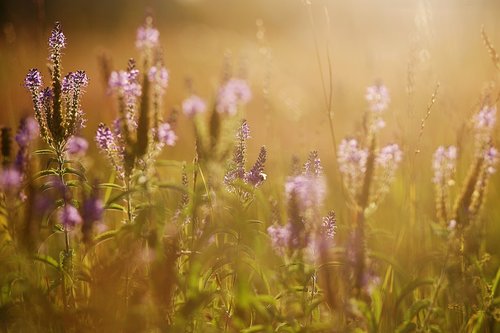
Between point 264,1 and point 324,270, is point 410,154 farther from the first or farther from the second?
point 264,1

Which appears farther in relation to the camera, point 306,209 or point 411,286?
point 411,286

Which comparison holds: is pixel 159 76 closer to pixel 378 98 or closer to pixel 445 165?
pixel 378 98

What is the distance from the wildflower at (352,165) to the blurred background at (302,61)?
0.34 m

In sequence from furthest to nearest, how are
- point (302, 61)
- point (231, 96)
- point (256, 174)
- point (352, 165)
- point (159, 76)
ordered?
point (302, 61) < point (256, 174) < point (159, 76) < point (231, 96) < point (352, 165)

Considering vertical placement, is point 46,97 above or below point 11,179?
above

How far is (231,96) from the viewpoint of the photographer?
4.69ft

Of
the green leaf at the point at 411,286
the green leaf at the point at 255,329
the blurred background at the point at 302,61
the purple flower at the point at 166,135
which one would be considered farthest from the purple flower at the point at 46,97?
the green leaf at the point at 411,286

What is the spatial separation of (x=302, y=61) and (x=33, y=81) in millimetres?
8094

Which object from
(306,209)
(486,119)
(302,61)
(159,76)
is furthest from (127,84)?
(302,61)

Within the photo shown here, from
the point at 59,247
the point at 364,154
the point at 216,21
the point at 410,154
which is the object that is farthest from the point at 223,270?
the point at 216,21

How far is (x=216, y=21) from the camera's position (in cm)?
1338

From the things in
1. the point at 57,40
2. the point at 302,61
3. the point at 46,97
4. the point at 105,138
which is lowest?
the point at 105,138

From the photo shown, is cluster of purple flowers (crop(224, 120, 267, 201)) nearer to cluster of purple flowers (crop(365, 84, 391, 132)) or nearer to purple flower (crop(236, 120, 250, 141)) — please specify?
purple flower (crop(236, 120, 250, 141))

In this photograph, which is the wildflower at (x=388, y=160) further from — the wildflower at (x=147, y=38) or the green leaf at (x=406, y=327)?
the wildflower at (x=147, y=38)
